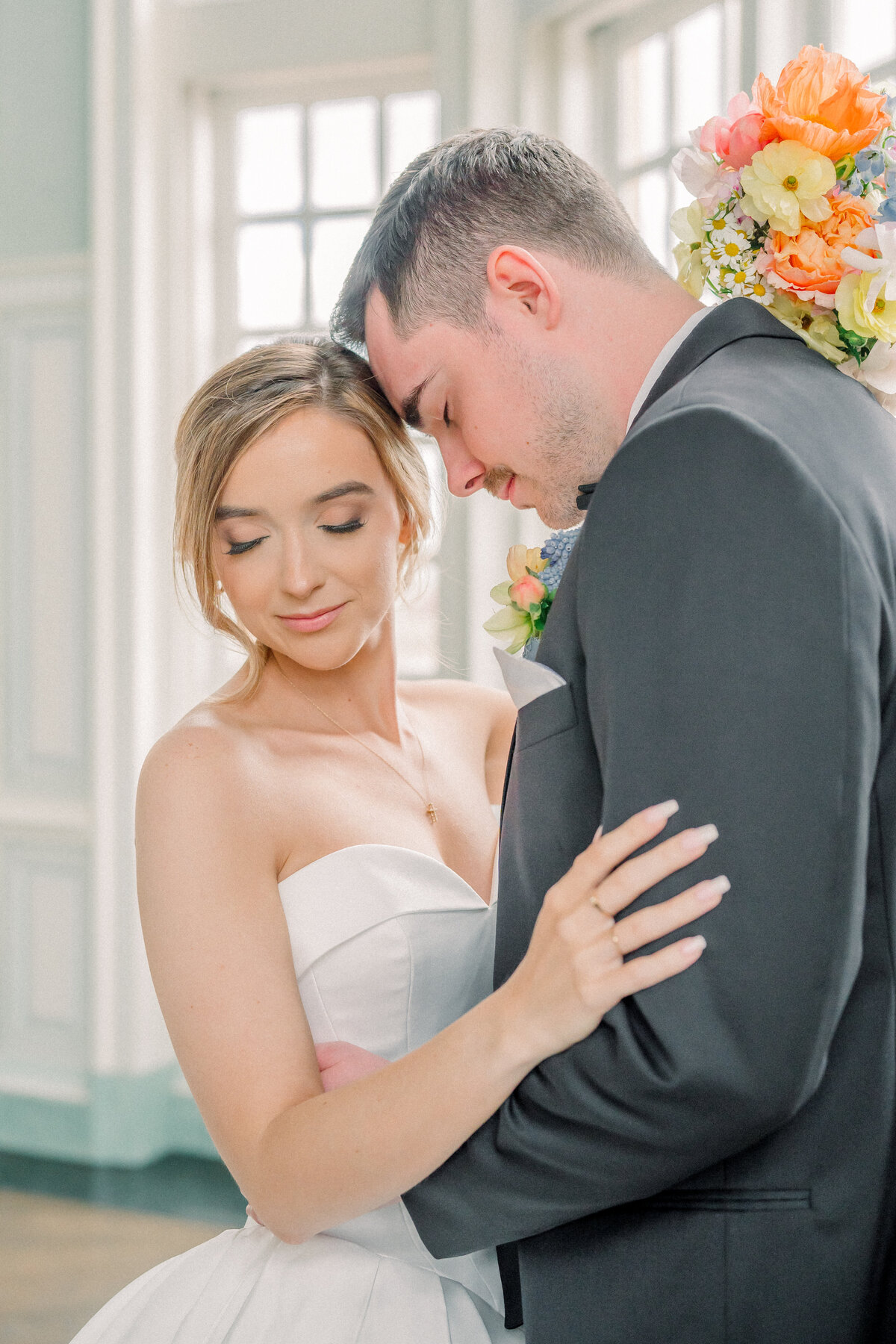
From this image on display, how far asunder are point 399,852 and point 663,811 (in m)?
0.77

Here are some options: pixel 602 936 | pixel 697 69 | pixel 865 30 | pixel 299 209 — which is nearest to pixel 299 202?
pixel 299 209

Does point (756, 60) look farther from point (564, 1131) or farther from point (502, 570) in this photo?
point (564, 1131)

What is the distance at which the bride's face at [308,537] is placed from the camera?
1708mm

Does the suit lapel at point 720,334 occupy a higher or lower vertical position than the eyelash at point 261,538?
higher

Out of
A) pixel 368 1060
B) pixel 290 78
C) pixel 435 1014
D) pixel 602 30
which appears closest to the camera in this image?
pixel 368 1060

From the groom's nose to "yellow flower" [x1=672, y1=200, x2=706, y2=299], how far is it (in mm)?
341

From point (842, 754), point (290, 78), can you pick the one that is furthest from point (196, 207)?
point (842, 754)

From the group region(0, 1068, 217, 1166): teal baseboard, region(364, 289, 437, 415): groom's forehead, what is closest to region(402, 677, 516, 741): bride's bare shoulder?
region(364, 289, 437, 415): groom's forehead

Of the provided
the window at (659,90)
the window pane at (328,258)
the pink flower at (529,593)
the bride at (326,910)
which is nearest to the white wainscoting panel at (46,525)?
the window pane at (328,258)

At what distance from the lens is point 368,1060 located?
1.50 metres

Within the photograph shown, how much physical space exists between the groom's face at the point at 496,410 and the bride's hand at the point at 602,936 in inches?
23.5

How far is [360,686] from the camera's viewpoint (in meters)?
1.99

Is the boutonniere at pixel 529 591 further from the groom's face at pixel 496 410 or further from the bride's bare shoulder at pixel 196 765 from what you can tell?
the bride's bare shoulder at pixel 196 765

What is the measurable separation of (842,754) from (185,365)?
3674 mm
